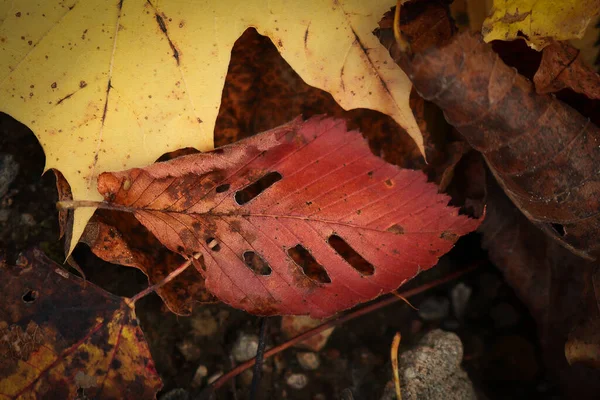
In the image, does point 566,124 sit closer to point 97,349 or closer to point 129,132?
point 129,132

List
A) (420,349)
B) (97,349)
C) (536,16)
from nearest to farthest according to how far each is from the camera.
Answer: (536,16) → (97,349) → (420,349)

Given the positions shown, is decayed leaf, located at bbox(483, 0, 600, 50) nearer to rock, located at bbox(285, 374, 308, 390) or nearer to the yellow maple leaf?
the yellow maple leaf

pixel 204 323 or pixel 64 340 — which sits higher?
pixel 64 340

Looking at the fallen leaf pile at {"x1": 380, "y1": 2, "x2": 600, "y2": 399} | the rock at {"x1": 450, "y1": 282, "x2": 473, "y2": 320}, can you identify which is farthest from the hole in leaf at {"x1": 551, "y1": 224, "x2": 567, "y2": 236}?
the rock at {"x1": 450, "y1": 282, "x2": 473, "y2": 320}

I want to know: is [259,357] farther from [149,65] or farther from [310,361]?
[149,65]

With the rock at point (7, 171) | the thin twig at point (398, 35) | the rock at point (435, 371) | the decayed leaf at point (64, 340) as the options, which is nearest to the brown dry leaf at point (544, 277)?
the rock at point (435, 371)

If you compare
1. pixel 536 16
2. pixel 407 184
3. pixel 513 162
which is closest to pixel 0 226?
pixel 407 184

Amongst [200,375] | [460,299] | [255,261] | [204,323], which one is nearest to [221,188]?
[255,261]

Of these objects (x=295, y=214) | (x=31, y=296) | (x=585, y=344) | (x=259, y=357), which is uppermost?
(x=31, y=296)
